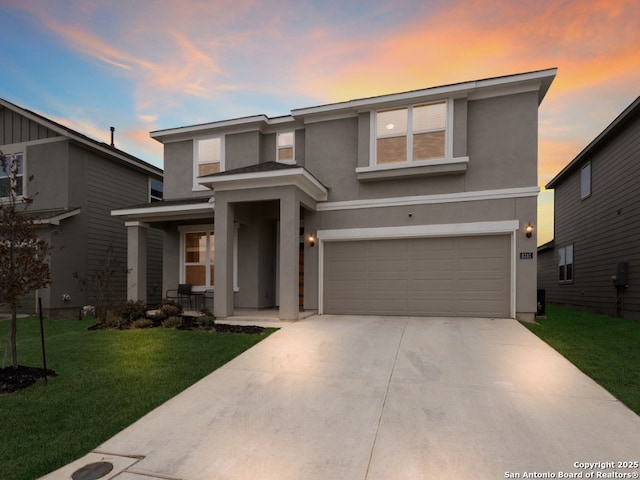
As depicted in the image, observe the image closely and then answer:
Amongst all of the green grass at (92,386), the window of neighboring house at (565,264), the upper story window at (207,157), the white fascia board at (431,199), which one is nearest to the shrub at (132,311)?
the green grass at (92,386)

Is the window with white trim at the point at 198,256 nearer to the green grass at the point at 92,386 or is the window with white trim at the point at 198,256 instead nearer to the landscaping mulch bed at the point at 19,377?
the green grass at the point at 92,386

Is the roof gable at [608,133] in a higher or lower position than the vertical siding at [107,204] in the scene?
higher

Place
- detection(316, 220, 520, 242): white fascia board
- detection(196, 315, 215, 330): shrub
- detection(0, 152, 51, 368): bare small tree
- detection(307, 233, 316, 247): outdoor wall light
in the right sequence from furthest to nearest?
1. detection(307, 233, 316, 247): outdoor wall light
2. detection(316, 220, 520, 242): white fascia board
3. detection(196, 315, 215, 330): shrub
4. detection(0, 152, 51, 368): bare small tree

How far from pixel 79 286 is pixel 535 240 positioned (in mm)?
13960

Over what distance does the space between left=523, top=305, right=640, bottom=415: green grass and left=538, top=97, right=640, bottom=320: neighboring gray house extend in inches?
78.6

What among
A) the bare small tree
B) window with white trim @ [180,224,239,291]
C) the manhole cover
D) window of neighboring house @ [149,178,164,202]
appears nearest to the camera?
the manhole cover

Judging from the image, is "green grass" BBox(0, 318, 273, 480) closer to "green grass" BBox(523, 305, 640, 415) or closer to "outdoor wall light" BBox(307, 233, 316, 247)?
"outdoor wall light" BBox(307, 233, 316, 247)

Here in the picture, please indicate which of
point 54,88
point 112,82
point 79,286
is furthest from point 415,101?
point 54,88

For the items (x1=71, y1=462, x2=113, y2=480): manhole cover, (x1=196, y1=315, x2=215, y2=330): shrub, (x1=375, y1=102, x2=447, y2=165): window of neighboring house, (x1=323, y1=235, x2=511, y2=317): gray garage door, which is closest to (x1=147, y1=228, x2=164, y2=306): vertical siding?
(x1=196, y1=315, x2=215, y2=330): shrub

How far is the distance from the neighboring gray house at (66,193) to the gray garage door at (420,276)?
28.2 ft

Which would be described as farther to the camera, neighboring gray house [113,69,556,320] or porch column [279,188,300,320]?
neighboring gray house [113,69,556,320]

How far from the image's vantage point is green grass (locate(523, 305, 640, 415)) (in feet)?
15.7

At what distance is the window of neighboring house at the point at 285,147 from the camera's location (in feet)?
38.2

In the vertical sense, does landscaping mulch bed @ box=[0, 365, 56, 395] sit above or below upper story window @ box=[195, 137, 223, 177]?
below
